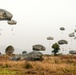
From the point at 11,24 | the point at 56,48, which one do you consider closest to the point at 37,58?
the point at 11,24

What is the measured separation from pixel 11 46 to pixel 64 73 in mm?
56373

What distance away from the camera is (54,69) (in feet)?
71.4

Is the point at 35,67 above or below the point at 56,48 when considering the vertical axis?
below

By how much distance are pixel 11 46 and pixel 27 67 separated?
51.4 meters

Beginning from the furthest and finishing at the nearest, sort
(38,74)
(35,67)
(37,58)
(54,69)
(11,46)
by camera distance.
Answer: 1. (11,46)
2. (37,58)
3. (35,67)
4. (54,69)
5. (38,74)

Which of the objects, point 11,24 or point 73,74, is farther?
point 11,24

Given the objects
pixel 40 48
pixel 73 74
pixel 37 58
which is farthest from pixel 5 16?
pixel 40 48

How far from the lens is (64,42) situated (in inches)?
2255

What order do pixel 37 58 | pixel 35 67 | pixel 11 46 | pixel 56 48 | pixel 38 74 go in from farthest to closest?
1. pixel 11 46
2. pixel 56 48
3. pixel 37 58
4. pixel 35 67
5. pixel 38 74

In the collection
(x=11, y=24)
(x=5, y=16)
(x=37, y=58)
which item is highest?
(x=11, y=24)

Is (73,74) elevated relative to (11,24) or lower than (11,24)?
lower

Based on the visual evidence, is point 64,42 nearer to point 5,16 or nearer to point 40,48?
point 40,48

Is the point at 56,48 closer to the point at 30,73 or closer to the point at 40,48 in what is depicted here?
the point at 40,48

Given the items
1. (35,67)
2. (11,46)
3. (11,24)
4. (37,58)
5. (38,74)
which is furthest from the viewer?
(11,46)
